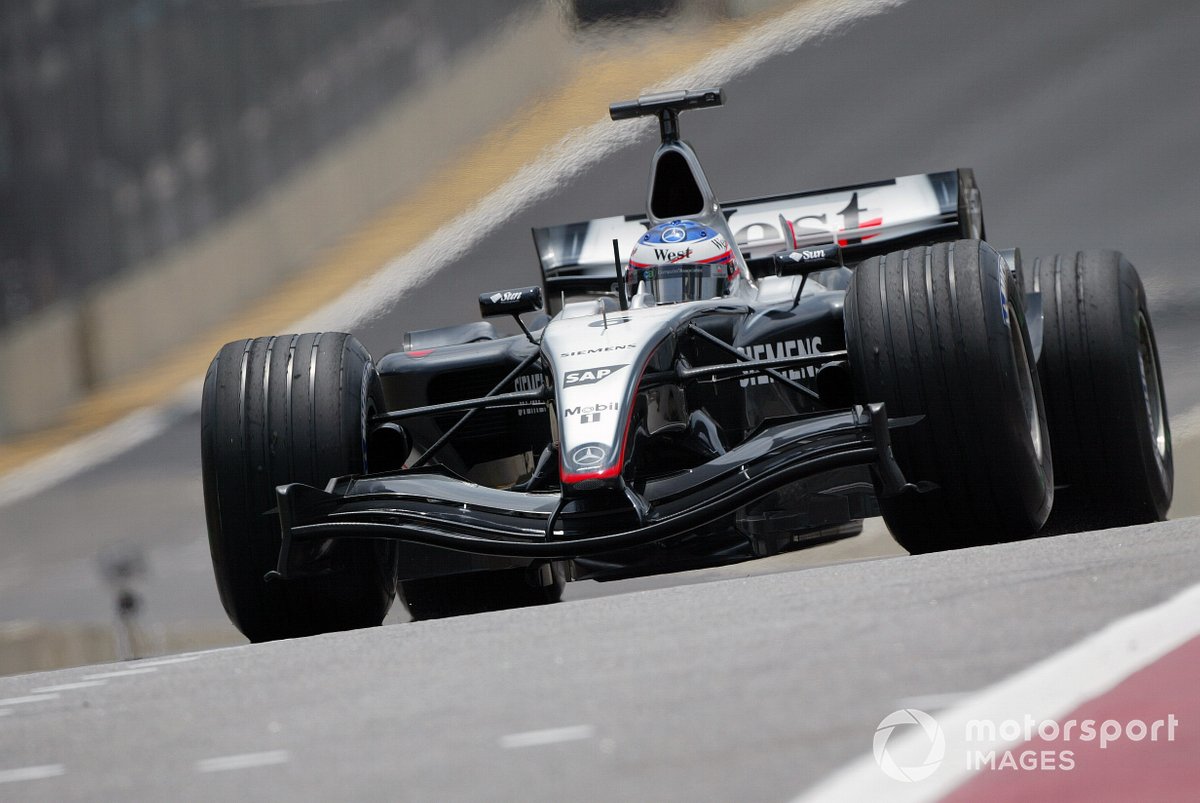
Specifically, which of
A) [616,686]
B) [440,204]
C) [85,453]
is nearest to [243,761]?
[616,686]

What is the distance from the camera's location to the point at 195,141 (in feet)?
51.4

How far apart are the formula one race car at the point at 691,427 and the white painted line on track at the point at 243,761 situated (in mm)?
2302

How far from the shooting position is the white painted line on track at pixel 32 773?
8.86ft

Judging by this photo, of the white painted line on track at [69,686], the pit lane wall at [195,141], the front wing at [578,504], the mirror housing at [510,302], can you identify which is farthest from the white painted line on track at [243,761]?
the pit lane wall at [195,141]

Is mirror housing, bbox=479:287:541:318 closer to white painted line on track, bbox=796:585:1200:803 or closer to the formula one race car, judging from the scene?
the formula one race car

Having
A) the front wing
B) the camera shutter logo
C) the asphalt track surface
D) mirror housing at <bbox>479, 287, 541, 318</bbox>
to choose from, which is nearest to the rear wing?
mirror housing at <bbox>479, 287, 541, 318</bbox>

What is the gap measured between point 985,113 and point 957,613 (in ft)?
39.8

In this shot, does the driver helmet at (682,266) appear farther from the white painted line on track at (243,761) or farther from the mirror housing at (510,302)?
the white painted line on track at (243,761)

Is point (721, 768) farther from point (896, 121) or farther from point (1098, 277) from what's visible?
point (896, 121)

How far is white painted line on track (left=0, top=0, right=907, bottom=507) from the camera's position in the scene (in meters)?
13.8

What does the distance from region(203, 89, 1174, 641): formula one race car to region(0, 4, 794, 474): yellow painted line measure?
303 inches

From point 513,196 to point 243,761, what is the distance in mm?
12081

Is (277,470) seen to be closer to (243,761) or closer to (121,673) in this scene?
(121,673)

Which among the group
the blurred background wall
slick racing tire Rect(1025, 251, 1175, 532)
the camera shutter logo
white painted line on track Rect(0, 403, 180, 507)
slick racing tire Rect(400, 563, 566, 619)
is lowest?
white painted line on track Rect(0, 403, 180, 507)
